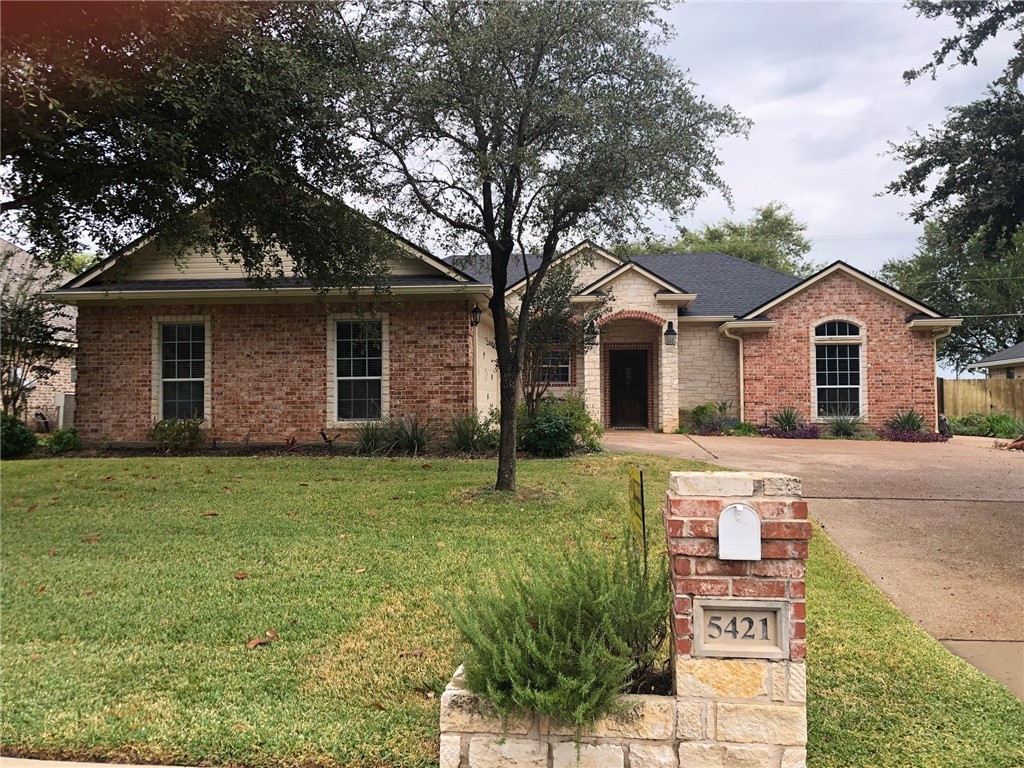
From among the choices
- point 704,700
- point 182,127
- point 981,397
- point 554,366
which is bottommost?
point 704,700

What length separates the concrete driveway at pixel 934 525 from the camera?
14.7 ft

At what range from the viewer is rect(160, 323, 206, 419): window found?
1374 cm

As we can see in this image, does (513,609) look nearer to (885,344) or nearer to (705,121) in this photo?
(705,121)

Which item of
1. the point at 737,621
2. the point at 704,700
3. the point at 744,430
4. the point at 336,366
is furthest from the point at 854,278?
the point at 704,700

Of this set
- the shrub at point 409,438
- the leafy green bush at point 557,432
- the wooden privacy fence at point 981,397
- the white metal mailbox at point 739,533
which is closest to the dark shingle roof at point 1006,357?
the wooden privacy fence at point 981,397

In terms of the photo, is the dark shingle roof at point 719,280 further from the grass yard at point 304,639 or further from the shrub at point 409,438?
the grass yard at point 304,639

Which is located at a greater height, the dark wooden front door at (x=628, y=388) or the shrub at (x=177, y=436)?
the dark wooden front door at (x=628, y=388)

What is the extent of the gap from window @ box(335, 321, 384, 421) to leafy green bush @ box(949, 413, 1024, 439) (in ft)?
53.8

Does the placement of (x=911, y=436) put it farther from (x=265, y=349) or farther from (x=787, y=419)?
(x=265, y=349)

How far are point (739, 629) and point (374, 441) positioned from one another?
10539 millimetres

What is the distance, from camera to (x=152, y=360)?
44.9 ft

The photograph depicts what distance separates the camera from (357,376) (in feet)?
44.2

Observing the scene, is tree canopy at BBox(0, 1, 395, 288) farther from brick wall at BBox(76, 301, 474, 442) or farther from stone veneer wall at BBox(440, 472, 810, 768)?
stone veneer wall at BBox(440, 472, 810, 768)

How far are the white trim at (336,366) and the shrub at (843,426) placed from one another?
11.3 meters
